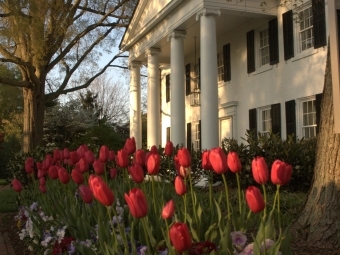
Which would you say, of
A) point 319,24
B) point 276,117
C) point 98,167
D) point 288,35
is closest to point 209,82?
point 276,117

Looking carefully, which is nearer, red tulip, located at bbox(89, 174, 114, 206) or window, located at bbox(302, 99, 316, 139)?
red tulip, located at bbox(89, 174, 114, 206)

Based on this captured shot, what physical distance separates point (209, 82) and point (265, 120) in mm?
2939

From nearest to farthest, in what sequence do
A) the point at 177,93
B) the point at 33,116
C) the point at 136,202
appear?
the point at 136,202 < the point at 177,93 < the point at 33,116

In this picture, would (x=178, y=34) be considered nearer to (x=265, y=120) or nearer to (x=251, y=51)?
(x=251, y=51)

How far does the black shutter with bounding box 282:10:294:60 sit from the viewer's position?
1397 centimetres

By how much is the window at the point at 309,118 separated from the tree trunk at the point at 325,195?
906 centimetres

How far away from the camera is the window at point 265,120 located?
Answer: 1555 centimetres

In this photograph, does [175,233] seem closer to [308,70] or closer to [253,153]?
[253,153]

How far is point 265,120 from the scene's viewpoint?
51.8 feet

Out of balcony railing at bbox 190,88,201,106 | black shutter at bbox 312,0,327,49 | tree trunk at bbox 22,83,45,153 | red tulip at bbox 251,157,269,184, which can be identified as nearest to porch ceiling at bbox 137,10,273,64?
balcony railing at bbox 190,88,201,106

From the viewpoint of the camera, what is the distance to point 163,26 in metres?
17.6

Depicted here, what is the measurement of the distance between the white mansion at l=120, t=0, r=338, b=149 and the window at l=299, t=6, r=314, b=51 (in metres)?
0.03

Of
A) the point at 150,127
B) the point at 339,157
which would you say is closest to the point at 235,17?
the point at 150,127

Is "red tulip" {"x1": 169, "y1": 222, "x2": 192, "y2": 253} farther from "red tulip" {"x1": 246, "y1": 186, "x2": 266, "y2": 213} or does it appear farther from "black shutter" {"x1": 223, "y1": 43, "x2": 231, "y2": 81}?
"black shutter" {"x1": 223, "y1": 43, "x2": 231, "y2": 81}
